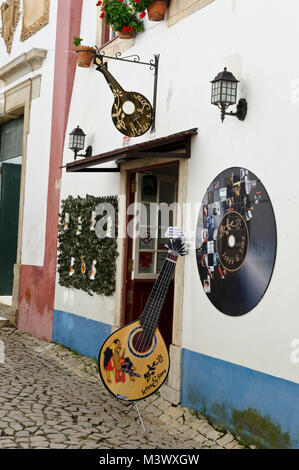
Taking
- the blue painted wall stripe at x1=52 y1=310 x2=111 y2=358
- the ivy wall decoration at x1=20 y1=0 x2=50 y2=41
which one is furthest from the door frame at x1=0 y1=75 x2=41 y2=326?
the blue painted wall stripe at x1=52 y1=310 x2=111 y2=358

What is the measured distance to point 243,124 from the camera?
5.02 m

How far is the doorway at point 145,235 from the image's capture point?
6902mm

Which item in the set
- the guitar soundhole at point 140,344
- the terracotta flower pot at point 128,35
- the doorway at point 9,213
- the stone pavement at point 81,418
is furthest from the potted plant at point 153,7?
the doorway at point 9,213

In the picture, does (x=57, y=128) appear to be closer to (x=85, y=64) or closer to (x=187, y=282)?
(x=85, y=64)

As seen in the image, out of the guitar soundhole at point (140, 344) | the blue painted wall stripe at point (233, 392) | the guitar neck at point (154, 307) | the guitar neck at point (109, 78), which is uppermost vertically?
the guitar neck at point (109, 78)

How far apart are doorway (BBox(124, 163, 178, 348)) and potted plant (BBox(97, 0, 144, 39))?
1655 mm

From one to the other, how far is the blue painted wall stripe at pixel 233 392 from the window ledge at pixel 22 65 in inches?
232

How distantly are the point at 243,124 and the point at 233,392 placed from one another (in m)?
2.24

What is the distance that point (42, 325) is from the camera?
9.02m

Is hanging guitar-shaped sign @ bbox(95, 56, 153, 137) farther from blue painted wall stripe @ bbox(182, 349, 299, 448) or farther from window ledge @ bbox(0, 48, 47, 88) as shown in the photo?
window ledge @ bbox(0, 48, 47, 88)

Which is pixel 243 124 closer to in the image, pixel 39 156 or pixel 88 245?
pixel 88 245

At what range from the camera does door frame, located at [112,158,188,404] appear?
18.7ft

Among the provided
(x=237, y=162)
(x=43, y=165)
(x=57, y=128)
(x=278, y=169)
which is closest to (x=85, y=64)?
(x=57, y=128)

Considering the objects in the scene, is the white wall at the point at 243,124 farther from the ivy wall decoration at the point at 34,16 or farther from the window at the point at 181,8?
the ivy wall decoration at the point at 34,16
